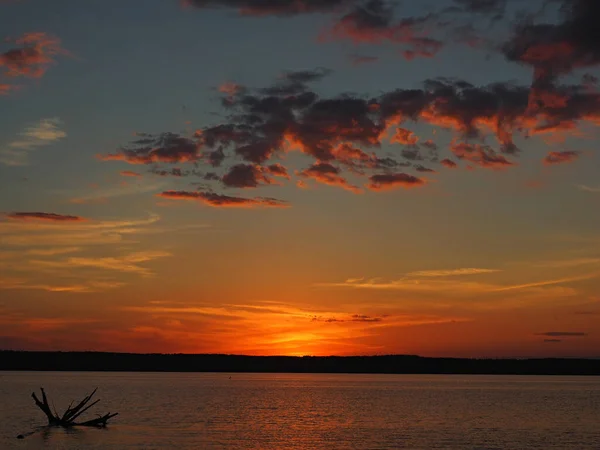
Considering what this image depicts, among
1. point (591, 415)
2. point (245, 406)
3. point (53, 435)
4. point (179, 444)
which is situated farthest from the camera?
point (245, 406)

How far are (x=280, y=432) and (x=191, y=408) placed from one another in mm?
36764

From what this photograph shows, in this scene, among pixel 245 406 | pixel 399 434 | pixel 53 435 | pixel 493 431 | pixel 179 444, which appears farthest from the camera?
pixel 245 406

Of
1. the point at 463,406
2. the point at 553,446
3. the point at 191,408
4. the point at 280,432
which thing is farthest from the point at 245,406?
the point at 553,446

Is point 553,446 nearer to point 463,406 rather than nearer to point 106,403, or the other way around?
point 463,406

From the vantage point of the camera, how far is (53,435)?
71.1m

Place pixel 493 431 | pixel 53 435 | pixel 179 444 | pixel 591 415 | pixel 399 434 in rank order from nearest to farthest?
1. pixel 179 444
2. pixel 53 435
3. pixel 399 434
4. pixel 493 431
5. pixel 591 415

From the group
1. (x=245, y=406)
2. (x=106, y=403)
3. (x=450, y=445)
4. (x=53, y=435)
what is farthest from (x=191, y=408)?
(x=450, y=445)

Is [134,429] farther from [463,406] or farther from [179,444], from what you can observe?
[463,406]

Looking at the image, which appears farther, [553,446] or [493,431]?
[493,431]

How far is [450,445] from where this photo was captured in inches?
2670

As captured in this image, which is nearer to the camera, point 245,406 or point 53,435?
point 53,435

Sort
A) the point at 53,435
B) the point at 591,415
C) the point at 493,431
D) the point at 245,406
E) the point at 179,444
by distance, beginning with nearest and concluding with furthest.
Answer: the point at 179,444
the point at 53,435
the point at 493,431
the point at 591,415
the point at 245,406

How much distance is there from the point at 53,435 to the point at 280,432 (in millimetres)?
21011

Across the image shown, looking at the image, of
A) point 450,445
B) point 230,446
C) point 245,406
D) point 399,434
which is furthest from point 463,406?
point 230,446
